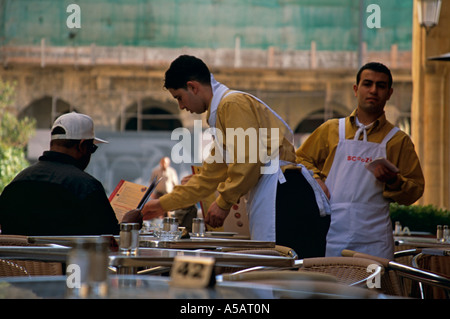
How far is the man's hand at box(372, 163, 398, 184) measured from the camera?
3821 mm

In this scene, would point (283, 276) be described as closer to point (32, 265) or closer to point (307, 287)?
point (307, 287)

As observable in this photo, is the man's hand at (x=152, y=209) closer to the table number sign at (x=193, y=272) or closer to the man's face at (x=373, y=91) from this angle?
the man's face at (x=373, y=91)

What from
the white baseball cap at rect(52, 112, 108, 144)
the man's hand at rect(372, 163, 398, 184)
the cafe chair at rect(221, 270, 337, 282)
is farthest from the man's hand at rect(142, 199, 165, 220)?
the cafe chair at rect(221, 270, 337, 282)

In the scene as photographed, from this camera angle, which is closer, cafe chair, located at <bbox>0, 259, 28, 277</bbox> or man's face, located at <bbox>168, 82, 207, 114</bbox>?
cafe chair, located at <bbox>0, 259, 28, 277</bbox>

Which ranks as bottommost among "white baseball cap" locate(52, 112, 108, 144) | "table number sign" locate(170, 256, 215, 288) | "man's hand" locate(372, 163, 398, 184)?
"table number sign" locate(170, 256, 215, 288)

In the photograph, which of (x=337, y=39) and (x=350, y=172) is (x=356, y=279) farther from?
(x=337, y=39)

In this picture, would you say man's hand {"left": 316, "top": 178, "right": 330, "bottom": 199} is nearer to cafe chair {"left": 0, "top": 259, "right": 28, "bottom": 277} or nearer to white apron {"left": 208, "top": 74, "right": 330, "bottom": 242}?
white apron {"left": 208, "top": 74, "right": 330, "bottom": 242}

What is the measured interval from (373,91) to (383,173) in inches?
→ 21.8

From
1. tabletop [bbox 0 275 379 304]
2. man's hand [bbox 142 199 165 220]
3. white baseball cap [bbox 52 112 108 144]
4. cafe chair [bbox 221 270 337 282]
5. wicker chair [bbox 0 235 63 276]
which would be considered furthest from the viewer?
man's hand [bbox 142 199 165 220]

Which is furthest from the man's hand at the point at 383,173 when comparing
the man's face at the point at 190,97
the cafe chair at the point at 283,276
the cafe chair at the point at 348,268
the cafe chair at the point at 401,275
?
the cafe chair at the point at 283,276

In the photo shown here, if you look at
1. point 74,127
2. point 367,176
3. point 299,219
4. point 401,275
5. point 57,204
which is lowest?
point 401,275

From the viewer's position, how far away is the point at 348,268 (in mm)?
3162

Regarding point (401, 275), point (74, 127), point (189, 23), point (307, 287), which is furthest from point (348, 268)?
point (189, 23)

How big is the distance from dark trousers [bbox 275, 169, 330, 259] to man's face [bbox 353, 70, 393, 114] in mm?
576
